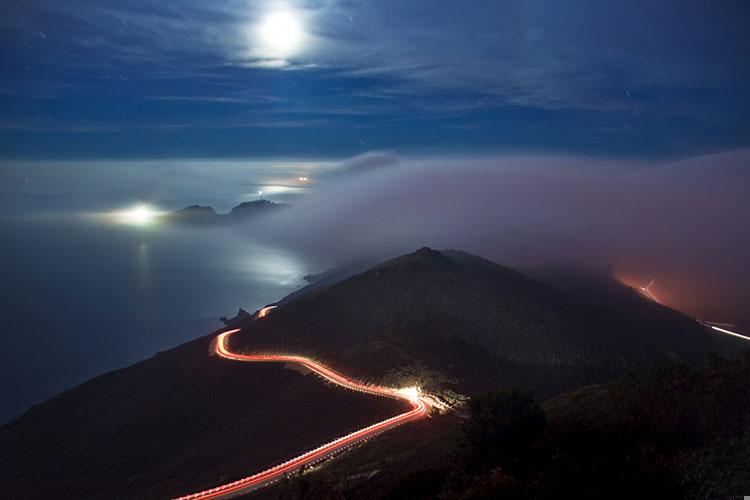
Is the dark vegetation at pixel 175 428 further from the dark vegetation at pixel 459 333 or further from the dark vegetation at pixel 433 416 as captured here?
the dark vegetation at pixel 459 333

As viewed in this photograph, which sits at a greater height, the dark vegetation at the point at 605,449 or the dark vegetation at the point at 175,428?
the dark vegetation at the point at 175,428

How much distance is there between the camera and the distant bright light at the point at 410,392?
4622cm

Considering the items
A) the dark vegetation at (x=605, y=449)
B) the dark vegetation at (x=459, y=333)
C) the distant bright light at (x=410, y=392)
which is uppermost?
the dark vegetation at (x=459, y=333)

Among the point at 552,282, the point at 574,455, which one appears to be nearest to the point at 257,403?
the point at 574,455

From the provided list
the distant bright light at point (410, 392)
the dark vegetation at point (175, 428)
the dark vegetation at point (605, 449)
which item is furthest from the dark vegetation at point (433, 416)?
the distant bright light at point (410, 392)

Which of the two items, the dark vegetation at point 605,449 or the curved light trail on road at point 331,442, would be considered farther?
the curved light trail on road at point 331,442

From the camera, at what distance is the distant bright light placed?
4622 cm

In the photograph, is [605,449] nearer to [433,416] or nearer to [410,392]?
[433,416]

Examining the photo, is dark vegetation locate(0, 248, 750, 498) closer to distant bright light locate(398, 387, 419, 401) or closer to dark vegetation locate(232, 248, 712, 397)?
dark vegetation locate(232, 248, 712, 397)

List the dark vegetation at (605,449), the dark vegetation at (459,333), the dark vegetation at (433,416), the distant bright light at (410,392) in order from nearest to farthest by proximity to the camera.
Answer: the dark vegetation at (605,449) → the dark vegetation at (433,416) → the distant bright light at (410,392) → the dark vegetation at (459,333)

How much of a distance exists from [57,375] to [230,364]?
456ft

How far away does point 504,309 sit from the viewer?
70438mm

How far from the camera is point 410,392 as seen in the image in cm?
4731

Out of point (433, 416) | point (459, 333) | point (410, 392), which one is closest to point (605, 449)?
point (433, 416)
